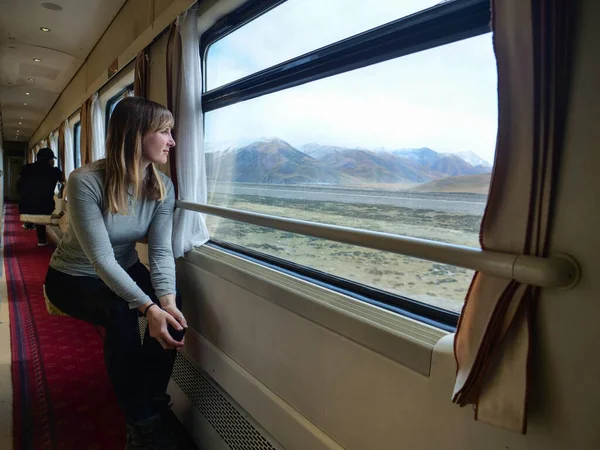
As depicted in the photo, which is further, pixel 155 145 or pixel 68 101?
pixel 68 101

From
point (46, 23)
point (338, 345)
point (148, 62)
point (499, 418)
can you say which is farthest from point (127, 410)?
point (46, 23)

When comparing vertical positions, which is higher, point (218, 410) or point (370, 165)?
→ point (370, 165)

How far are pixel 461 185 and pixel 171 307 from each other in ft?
4.36

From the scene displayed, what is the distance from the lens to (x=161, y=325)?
1.67 m

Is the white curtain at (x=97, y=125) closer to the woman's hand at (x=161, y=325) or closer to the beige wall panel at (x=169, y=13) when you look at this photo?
the beige wall panel at (x=169, y=13)

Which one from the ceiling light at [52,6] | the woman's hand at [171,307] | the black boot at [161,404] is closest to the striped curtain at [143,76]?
the ceiling light at [52,6]

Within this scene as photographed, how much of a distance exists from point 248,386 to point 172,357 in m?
0.46

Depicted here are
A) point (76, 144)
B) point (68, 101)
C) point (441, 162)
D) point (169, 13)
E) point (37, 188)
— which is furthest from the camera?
point (76, 144)

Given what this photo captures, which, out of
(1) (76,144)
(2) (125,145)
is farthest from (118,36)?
(1) (76,144)

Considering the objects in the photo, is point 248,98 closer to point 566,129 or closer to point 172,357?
point 172,357

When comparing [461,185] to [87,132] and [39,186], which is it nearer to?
[87,132]

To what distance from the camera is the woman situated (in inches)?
66.8

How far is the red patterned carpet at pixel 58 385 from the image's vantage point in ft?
6.23

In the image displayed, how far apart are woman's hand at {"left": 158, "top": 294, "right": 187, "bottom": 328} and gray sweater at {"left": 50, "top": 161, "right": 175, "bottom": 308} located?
3 centimetres
